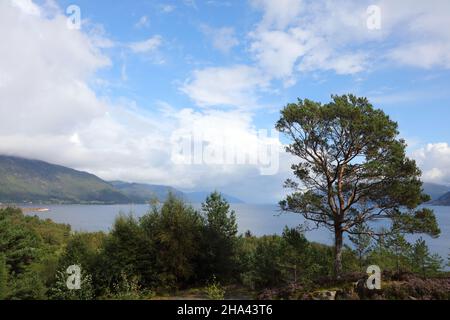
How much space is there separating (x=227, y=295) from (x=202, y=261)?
15.2ft

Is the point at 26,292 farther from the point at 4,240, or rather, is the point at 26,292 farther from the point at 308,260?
the point at 308,260

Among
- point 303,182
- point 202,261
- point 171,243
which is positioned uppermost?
point 303,182

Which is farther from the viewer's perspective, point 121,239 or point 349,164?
point 121,239

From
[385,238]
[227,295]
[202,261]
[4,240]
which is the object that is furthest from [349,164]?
[4,240]

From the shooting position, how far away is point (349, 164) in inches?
757

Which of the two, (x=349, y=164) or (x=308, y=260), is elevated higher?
(x=349, y=164)

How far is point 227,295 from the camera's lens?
69.5 ft

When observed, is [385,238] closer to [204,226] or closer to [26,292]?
[204,226]
